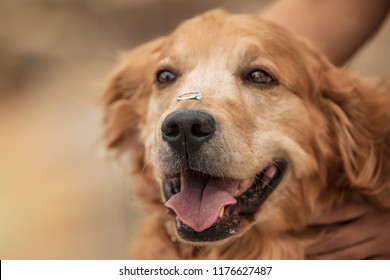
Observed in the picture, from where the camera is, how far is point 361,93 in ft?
7.56

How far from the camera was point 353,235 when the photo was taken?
222 centimetres

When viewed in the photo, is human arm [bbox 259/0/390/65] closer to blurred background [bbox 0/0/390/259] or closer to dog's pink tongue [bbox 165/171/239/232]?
blurred background [bbox 0/0/390/259]

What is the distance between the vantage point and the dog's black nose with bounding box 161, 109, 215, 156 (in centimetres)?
179

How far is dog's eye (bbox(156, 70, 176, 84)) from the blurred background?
56 cm

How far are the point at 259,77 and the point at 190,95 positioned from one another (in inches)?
10.8

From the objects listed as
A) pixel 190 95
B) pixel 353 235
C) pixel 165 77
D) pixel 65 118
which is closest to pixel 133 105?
pixel 165 77

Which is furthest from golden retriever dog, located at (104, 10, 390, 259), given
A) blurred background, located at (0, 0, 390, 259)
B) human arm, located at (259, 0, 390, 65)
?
blurred background, located at (0, 0, 390, 259)

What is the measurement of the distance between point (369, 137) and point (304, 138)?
0.28m

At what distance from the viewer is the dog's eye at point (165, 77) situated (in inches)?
87.2

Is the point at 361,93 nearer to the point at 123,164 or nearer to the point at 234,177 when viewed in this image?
the point at 234,177

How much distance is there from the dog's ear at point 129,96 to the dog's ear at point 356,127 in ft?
2.17
